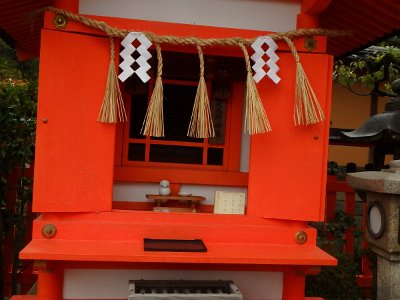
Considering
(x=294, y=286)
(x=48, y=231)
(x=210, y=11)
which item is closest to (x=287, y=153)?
(x=294, y=286)

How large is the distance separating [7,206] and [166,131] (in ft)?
9.93

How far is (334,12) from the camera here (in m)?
3.42

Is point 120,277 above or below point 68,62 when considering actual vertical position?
below

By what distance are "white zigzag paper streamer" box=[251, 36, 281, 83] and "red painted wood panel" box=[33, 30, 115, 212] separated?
103 cm

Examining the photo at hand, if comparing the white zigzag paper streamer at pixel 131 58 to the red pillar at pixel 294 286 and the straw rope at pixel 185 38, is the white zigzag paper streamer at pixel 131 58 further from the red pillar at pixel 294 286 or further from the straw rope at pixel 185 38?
the red pillar at pixel 294 286

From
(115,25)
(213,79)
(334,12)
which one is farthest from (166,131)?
(334,12)

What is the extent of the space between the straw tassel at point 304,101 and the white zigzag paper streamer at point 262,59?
0.12m

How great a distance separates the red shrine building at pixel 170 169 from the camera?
293 cm

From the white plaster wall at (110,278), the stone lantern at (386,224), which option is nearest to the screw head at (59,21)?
the white plaster wall at (110,278)

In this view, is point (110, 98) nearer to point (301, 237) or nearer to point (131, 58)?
point (131, 58)

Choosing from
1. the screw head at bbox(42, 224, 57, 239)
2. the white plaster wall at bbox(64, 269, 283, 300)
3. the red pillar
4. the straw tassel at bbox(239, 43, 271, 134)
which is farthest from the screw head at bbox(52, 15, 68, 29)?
the red pillar

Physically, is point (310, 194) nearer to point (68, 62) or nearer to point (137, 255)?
point (137, 255)

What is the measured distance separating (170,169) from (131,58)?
3.28 feet

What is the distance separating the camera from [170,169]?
356 centimetres
